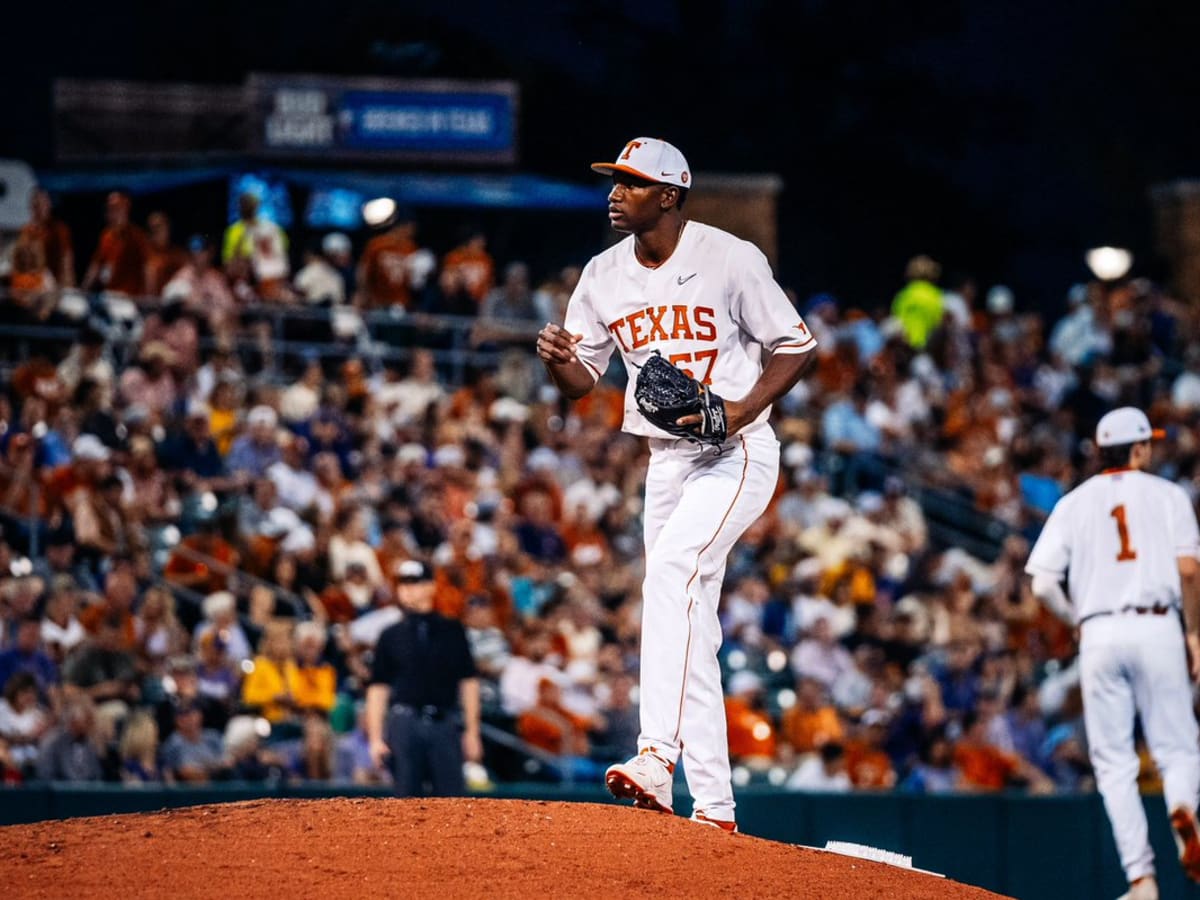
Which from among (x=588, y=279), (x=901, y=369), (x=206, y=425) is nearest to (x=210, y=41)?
(x=901, y=369)

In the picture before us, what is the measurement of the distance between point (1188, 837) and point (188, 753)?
20.7 ft

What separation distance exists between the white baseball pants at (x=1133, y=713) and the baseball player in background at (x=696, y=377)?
2543 mm

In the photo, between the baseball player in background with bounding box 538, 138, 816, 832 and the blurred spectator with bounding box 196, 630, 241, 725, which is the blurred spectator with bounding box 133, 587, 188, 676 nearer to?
the blurred spectator with bounding box 196, 630, 241, 725

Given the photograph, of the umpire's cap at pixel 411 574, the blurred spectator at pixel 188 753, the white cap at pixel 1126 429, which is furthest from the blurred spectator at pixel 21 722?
the white cap at pixel 1126 429

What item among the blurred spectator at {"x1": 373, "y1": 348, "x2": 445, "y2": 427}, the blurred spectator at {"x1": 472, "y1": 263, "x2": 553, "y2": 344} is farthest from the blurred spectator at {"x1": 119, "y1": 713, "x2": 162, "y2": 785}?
the blurred spectator at {"x1": 472, "y1": 263, "x2": 553, "y2": 344}

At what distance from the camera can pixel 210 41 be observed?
122 ft

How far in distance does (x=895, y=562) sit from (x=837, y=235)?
23.7 m

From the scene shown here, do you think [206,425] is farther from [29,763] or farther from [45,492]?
[29,763]

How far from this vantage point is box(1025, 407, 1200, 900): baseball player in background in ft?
28.7

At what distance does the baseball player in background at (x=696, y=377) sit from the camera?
683 cm

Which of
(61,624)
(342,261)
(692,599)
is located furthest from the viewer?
(342,261)

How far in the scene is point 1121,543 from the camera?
8.83 m

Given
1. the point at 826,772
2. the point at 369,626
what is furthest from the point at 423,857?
the point at 826,772

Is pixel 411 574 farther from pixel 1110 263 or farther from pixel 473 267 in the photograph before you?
pixel 1110 263
